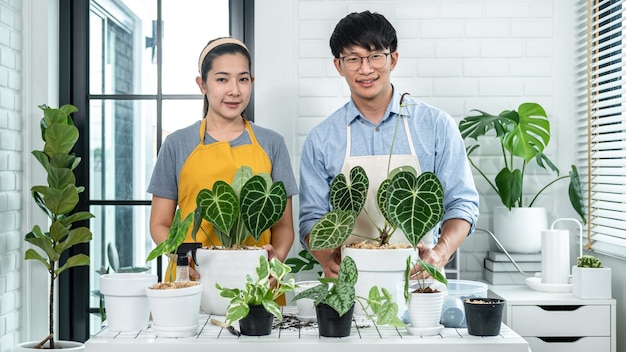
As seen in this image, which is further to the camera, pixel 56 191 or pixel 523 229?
pixel 523 229

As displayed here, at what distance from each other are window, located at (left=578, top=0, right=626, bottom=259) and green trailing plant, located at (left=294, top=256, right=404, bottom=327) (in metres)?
1.92

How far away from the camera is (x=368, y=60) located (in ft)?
7.76

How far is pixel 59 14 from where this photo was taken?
144 inches

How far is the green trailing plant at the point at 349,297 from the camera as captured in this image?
1558 mm

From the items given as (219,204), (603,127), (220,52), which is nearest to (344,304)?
(219,204)

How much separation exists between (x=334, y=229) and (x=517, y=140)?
190 centimetres

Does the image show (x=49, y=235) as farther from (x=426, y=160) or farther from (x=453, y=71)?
(x=453, y=71)

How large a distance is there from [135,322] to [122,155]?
2203mm

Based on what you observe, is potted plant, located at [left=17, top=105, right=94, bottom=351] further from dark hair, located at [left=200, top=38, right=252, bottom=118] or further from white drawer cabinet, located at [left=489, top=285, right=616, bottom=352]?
white drawer cabinet, located at [left=489, top=285, right=616, bottom=352]

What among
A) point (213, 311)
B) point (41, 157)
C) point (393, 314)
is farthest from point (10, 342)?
point (393, 314)

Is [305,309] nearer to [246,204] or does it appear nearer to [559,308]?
[246,204]

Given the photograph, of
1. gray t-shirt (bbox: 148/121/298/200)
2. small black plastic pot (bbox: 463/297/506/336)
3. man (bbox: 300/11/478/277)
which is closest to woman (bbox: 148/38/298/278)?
gray t-shirt (bbox: 148/121/298/200)

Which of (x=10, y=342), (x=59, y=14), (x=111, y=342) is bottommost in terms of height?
(x=10, y=342)

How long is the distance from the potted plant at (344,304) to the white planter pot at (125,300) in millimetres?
386
